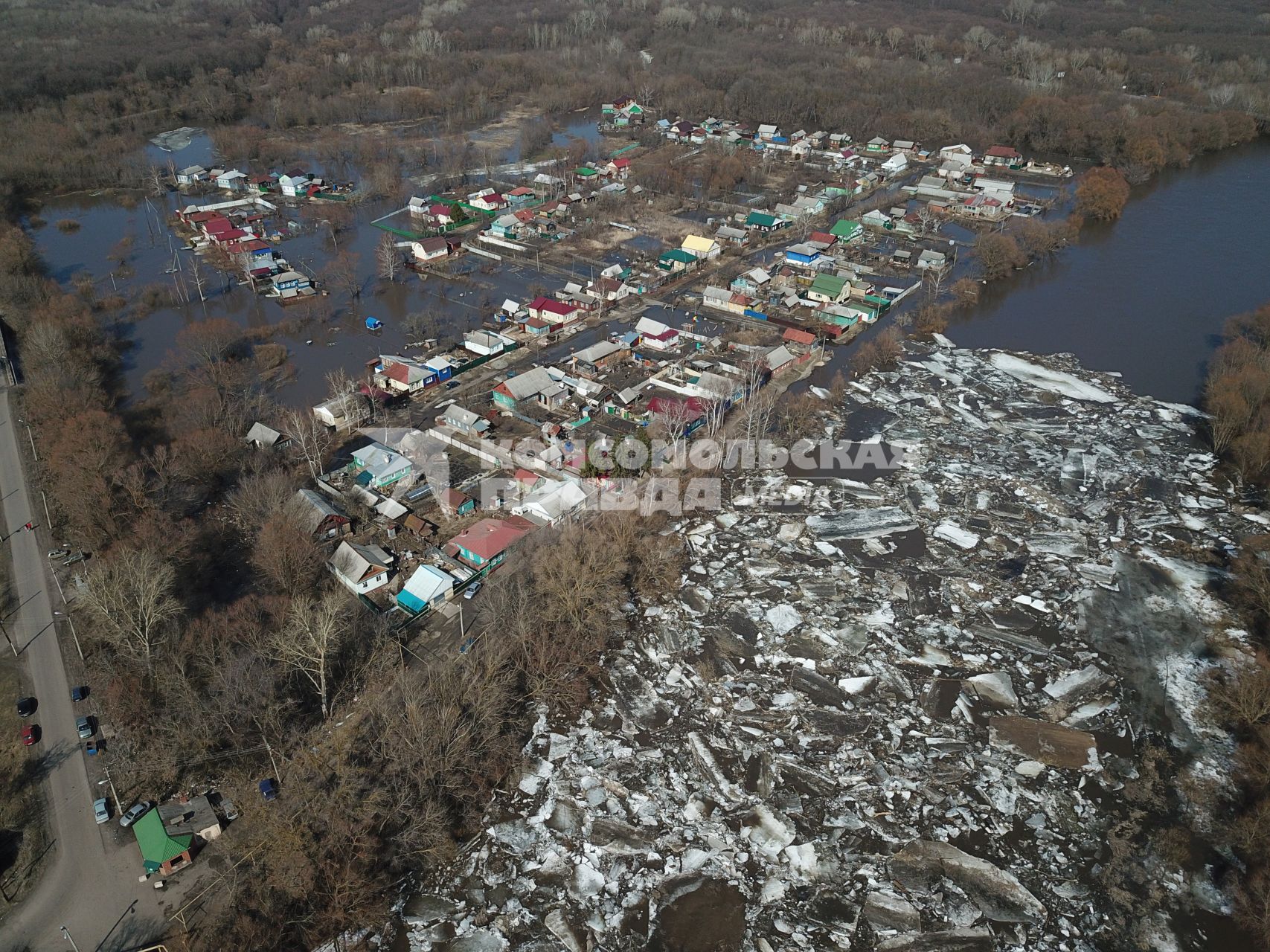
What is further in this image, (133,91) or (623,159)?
(133,91)

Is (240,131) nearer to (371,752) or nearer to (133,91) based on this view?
(133,91)

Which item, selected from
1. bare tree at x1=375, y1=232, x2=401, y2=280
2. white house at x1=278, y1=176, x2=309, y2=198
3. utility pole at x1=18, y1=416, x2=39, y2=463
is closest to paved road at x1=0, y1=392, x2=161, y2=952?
utility pole at x1=18, y1=416, x2=39, y2=463

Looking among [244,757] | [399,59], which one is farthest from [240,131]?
[244,757]

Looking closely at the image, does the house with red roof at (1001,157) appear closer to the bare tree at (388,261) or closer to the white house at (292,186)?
the bare tree at (388,261)

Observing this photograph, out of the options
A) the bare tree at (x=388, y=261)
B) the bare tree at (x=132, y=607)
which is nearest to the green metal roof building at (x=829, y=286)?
the bare tree at (x=388, y=261)

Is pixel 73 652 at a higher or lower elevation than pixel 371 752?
lower
